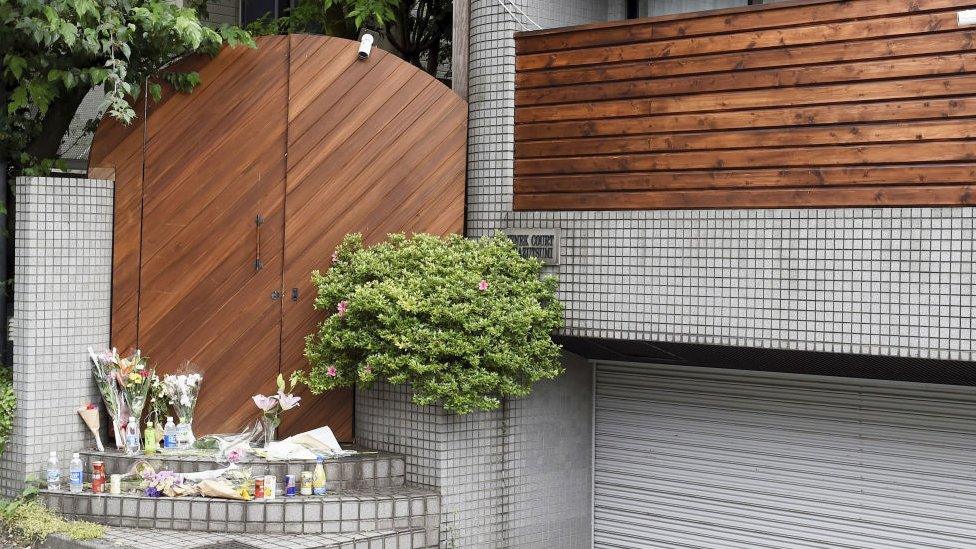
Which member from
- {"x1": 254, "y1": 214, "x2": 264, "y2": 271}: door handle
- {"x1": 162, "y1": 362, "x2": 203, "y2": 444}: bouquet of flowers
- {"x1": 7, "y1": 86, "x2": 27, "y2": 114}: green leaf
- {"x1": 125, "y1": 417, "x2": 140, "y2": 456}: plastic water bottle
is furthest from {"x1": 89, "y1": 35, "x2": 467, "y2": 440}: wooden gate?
{"x1": 7, "y1": 86, "x2": 27, "y2": 114}: green leaf

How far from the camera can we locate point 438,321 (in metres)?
7.95

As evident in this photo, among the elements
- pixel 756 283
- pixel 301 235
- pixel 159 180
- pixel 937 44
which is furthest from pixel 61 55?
pixel 937 44

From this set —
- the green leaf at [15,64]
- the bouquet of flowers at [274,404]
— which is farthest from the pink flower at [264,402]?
the green leaf at [15,64]

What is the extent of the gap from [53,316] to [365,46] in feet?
10.9

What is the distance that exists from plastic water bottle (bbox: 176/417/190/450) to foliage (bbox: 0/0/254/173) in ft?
8.12

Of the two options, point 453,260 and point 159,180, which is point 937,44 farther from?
point 159,180

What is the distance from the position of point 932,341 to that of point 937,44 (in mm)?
1982

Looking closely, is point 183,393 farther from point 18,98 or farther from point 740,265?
point 740,265

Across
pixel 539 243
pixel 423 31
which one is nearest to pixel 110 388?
pixel 539 243

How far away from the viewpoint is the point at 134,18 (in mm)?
8227

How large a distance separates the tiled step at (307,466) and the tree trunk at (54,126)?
2686 mm

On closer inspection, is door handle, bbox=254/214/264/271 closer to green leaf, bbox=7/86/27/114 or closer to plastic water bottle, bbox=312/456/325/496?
plastic water bottle, bbox=312/456/325/496

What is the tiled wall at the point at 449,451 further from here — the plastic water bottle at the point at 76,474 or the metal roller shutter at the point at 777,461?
the plastic water bottle at the point at 76,474

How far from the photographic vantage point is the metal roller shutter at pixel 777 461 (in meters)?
7.85
